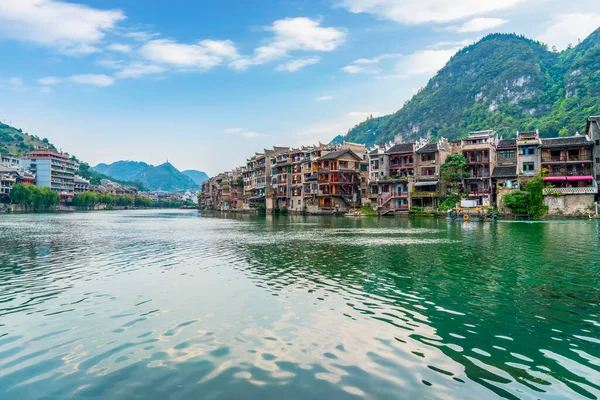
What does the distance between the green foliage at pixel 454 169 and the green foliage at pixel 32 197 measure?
125691mm

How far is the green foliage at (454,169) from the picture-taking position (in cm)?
8119

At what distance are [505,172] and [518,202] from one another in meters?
9.30

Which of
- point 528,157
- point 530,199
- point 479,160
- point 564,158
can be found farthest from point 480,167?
point 530,199

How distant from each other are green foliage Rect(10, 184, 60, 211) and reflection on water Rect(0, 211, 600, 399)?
131 meters

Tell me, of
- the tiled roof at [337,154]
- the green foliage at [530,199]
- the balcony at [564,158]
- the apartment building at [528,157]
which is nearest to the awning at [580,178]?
the balcony at [564,158]

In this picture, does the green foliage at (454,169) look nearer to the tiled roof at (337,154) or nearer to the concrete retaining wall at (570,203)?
the concrete retaining wall at (570,203)

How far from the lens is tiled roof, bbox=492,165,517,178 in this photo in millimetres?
77500

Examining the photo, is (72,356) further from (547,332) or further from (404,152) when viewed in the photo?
(404,152)

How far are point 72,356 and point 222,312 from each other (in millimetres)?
5007

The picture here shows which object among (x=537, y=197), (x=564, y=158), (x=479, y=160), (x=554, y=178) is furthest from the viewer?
(x=479, y=160)

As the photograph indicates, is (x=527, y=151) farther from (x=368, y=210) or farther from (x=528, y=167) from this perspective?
(x=368, y=210)

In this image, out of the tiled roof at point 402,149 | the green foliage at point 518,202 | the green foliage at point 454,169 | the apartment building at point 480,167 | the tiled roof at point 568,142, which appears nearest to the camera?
the green foliage at point 518,202

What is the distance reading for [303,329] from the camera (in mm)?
12523

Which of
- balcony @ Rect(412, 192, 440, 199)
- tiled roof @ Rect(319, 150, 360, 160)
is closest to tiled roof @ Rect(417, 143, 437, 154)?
balcony @ Rect(412, 192, 440, 199)
